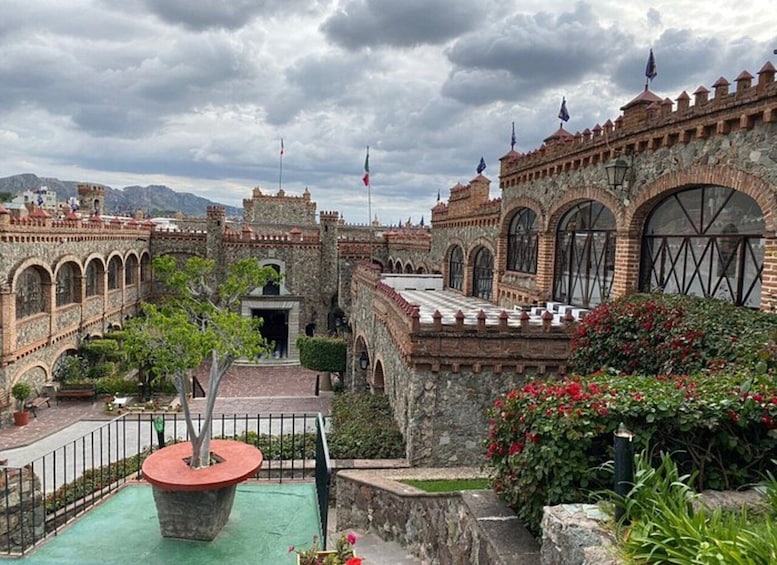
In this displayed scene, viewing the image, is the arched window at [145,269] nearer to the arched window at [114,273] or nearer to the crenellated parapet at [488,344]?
the arched window at [114,273]

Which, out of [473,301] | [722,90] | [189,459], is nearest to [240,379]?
[473,301]

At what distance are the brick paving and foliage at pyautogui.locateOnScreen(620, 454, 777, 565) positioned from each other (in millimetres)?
16678

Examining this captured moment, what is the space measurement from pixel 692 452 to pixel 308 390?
69.1 feet

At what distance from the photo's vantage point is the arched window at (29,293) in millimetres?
19219

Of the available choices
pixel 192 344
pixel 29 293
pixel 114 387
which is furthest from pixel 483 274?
pixel 29 293

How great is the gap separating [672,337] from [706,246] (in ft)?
10.1

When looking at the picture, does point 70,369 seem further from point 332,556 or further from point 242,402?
point 332,556

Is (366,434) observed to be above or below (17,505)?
above

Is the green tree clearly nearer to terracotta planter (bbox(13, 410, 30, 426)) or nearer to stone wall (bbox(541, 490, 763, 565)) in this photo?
stone wall (bbox(541, 490, 763, 565))

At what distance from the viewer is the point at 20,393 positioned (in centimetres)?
1722

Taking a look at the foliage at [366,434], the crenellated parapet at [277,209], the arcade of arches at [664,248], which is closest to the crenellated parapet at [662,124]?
the arcade of arches at [664,248]

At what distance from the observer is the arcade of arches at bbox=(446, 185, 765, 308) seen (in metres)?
8.23

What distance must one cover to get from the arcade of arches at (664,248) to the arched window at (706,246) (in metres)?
0.01

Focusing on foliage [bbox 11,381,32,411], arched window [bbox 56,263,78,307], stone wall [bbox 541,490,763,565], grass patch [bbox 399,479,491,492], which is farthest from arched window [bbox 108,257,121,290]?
stone wall [bbox 541,490,763,565]
